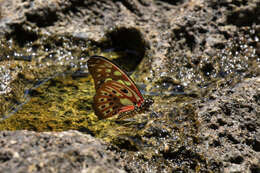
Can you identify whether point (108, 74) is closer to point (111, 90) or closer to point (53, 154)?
point (111, 90)

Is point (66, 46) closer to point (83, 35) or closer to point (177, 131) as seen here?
point (83, 35)

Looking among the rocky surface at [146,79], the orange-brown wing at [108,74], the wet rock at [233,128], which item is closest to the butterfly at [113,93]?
the orange-brown wing at [108,74]

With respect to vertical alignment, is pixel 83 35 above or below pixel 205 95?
above

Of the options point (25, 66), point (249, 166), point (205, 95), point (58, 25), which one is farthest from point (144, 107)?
point (58, 25)

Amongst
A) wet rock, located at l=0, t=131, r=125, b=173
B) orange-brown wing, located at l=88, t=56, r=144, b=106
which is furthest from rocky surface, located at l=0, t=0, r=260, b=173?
orange-brown wing, located at l=88, t=56, r=144, b=106

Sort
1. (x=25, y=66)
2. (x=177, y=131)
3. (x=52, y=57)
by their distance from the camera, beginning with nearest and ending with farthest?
(x=177, y=131)
(x=25, y=66)
(x=52, y=57)

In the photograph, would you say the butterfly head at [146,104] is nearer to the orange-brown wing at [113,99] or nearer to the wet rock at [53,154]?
the orange-brown wing at [113,99]

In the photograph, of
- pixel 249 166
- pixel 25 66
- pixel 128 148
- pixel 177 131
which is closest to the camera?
pixel 249 166

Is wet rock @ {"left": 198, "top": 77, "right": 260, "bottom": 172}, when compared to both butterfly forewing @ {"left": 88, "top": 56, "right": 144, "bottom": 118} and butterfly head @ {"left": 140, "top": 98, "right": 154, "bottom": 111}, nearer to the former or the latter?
butterfly head @ {"left": 140, "top": 98, "right": 154, "bottom": 111}
